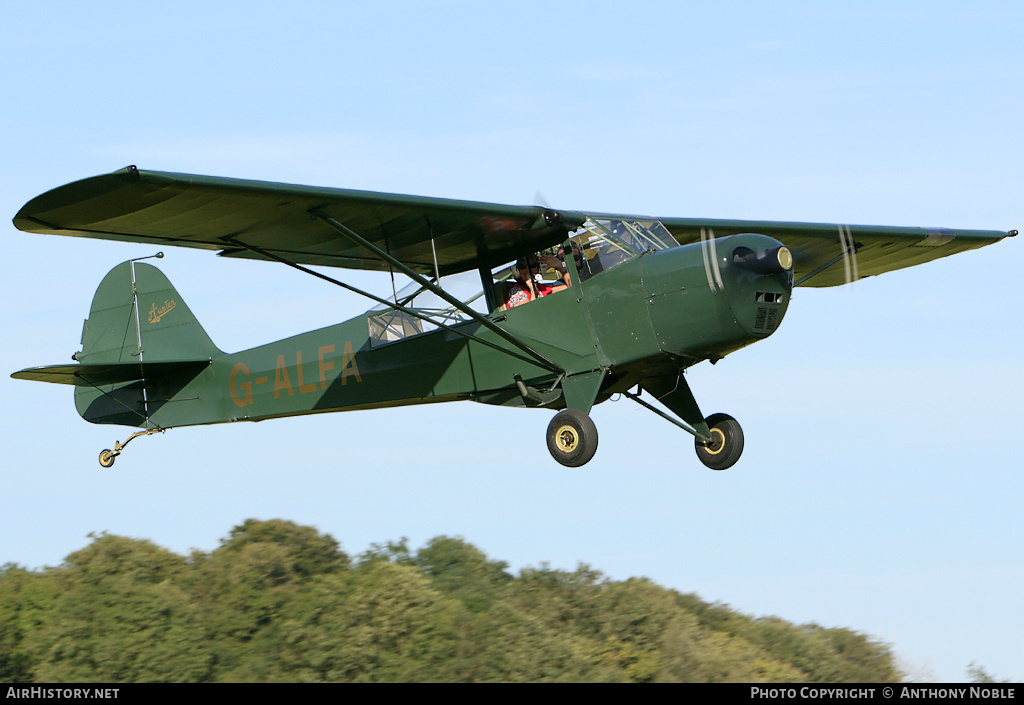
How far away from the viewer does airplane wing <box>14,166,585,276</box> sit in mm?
8500

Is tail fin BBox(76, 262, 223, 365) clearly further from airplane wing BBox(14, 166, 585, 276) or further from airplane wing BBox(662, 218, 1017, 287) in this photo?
airplane wing BBox(662, 218, 1017, 287)

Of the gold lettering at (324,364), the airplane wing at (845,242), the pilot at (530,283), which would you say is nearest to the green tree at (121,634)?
the gold lettering at (324,364)

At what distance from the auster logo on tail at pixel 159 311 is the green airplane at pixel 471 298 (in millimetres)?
869

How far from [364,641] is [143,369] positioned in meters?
13.4

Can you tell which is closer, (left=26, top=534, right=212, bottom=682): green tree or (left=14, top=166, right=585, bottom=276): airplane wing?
(left=14, top=166, right=585, bottom=276): airplane wing

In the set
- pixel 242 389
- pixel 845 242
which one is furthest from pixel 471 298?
pixel 845 242

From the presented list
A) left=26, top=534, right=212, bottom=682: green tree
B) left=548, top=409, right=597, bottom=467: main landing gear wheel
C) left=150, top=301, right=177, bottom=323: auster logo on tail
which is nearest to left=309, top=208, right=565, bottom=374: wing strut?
left=548, top=409, right=597, bottom=467: main landing gear wheel

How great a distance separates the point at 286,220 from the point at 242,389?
11.2 feet

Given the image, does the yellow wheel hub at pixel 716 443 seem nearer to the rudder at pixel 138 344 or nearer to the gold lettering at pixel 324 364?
the gold lettering at pixel 324 364

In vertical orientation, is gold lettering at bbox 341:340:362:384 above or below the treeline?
above

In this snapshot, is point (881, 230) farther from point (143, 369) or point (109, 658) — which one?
point (109, 658)

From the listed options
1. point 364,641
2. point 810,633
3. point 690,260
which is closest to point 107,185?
point 690,260

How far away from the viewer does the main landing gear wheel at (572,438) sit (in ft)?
31.9
